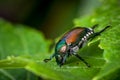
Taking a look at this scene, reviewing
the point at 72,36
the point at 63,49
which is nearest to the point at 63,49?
the point at 63,49

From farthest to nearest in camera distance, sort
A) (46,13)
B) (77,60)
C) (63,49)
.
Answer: (46,13)
(63,49)
(77,60)

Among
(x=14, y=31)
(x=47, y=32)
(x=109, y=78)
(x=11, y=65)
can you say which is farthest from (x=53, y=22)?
(x=109, y=78)

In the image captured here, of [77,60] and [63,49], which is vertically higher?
[63,49]

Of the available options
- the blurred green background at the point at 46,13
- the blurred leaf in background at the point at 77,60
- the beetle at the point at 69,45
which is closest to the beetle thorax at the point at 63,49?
the beetle at the point at 69,45

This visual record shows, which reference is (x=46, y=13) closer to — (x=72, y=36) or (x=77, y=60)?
(x=72, y=36)

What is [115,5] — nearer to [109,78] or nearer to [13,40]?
[13,40]

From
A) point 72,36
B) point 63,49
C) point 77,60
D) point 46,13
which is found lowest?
point 77,60

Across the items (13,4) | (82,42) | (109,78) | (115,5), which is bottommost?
(109,78)
